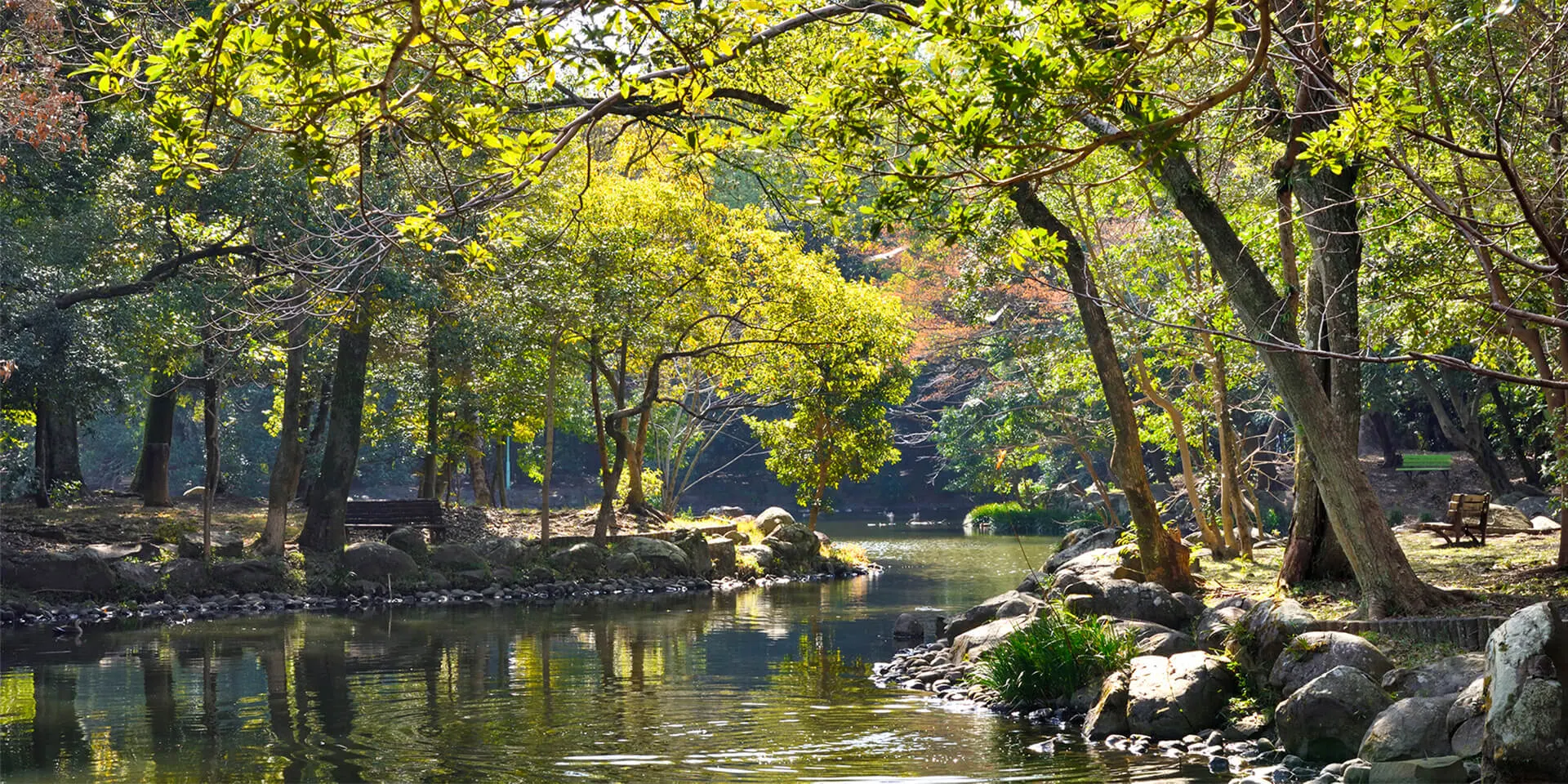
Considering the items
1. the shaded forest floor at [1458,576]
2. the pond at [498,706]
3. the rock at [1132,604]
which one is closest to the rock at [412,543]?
the pond at [498,706]

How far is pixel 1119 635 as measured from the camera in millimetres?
11477

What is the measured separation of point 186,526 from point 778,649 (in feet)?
37.9

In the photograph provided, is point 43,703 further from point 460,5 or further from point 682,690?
point 460,5

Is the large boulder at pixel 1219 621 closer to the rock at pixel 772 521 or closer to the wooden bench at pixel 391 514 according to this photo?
the wooden bench at pixel 391 514

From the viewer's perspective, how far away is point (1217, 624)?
1177cm

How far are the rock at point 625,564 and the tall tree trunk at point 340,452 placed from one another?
14.5 feet

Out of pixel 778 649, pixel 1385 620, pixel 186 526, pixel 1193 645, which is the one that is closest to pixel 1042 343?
pixel 778 649

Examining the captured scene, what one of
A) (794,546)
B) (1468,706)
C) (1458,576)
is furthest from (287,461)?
(1468,706)

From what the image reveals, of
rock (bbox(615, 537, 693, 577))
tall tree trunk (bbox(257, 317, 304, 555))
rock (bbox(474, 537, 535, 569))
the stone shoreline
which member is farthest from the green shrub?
tall tree trunk (bbox(257, 317, 304, 555))

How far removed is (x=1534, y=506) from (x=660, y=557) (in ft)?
53.9

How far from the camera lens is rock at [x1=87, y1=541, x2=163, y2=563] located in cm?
1909

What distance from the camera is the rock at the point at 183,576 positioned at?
62.8 feet

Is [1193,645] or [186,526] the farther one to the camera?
[186,526]

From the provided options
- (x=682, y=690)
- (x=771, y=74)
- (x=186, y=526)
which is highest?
(x=771, y=74)
